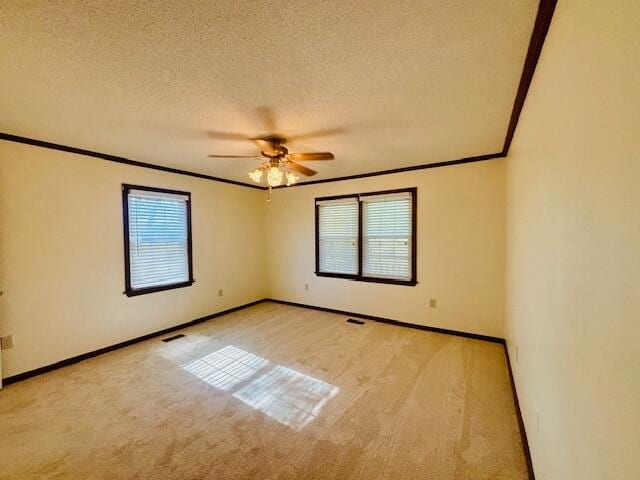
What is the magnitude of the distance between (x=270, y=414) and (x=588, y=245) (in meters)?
2.23

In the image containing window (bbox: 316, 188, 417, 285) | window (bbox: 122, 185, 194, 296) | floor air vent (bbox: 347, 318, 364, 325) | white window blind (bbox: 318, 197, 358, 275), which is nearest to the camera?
Result: window (bbox: 122, 185, 194, 296)

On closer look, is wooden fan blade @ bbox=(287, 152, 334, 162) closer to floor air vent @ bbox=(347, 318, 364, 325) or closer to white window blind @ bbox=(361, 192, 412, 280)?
white window blind @ bbox=(361, 192, 412, 280)

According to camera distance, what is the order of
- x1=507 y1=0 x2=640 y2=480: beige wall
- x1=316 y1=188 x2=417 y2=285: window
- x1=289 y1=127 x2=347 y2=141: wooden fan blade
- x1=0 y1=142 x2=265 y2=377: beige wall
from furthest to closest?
x1=316 y1=188 x2=417 y2=285: window
x1=0 y1=142 x2=265 y2=377: beige wall
x1=289 y1=127 x2=347 y2=141: wooden fan blade
x1=507 y1=0 x2=640 y2=480: beige wall

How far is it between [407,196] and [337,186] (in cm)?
120

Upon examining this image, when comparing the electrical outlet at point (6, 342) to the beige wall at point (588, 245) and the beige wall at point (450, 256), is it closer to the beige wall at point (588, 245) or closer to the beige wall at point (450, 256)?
the beige wall at point (450, 256)

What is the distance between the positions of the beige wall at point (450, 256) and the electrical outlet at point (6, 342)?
149 inches

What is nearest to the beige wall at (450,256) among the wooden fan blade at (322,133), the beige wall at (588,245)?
the wooden fan blade at (322,133)

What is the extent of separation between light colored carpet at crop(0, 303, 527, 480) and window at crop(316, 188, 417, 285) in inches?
47.9

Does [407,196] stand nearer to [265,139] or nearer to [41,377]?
[265,139]

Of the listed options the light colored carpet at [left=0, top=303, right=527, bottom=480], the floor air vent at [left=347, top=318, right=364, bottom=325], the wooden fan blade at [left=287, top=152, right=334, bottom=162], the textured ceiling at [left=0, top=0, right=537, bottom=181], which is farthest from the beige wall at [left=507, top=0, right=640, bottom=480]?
the floor air vent at [left=347, top=318, right=364, bottom=325]

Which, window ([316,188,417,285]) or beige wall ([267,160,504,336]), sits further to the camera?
window ([316,188,417,285])

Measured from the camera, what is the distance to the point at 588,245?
0.84 metres

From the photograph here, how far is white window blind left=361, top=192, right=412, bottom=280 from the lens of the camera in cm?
397

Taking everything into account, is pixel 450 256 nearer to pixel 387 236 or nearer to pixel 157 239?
pixel 387 236
